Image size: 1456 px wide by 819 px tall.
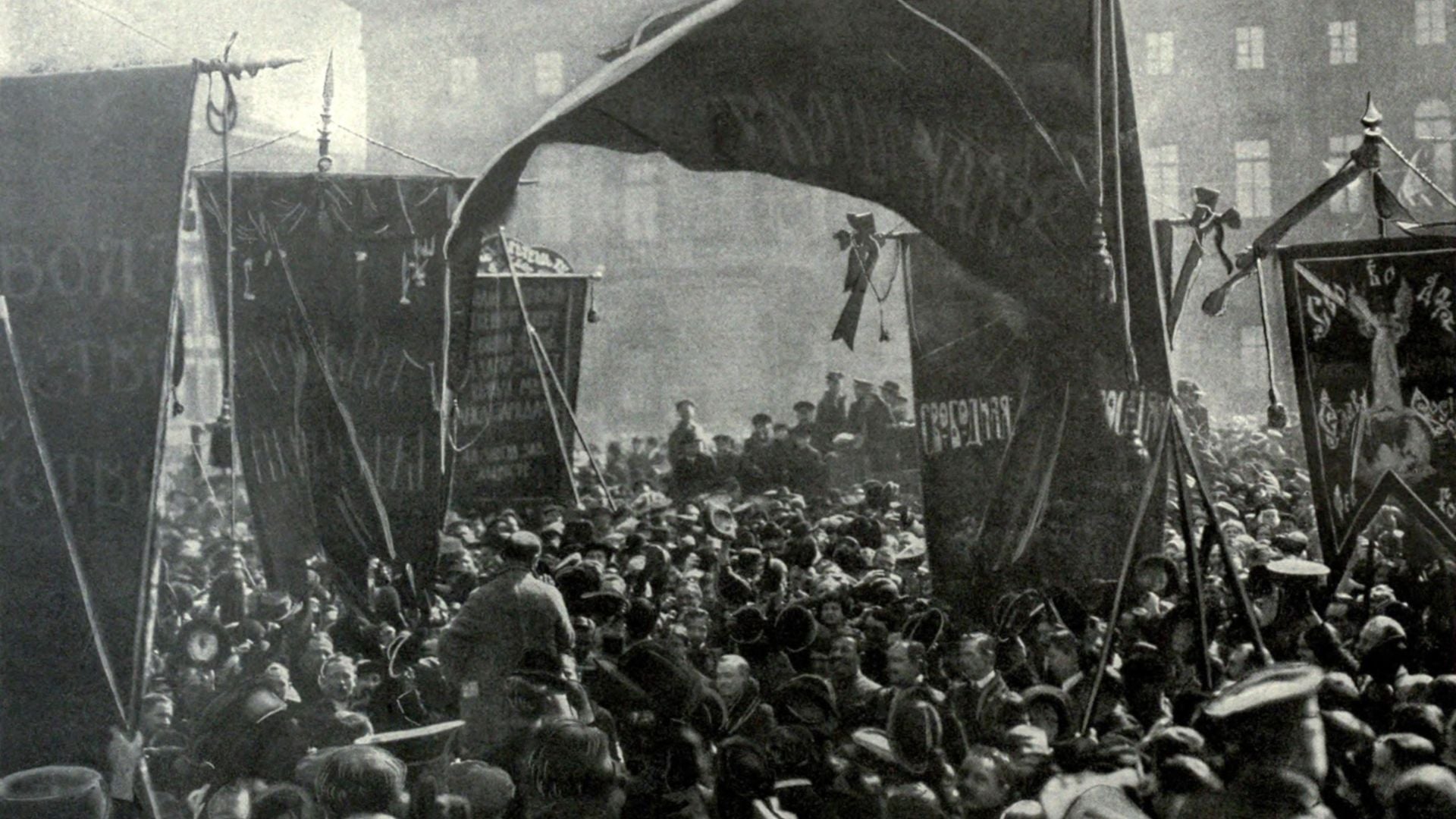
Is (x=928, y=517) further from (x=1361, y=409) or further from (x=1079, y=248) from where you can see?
(x=1361, y=409)

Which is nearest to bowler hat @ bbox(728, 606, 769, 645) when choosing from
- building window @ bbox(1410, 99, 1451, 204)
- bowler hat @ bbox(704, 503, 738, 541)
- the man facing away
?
the man facing away

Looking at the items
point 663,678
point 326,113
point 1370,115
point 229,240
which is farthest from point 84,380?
point 1370,115

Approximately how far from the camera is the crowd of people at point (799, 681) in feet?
16.2

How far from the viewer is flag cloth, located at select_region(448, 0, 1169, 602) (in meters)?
5.58

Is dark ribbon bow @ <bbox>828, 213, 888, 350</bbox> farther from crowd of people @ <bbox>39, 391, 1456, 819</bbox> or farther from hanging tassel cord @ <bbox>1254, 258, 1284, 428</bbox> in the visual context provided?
hanging tassel cord @ <bbox>1254, 258, 1284, 428</bbox>

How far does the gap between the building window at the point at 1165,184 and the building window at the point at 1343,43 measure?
765 mm

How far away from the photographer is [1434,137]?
6.11 m

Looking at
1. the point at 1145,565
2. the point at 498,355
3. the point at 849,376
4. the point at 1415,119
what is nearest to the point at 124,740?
the point at 498,355

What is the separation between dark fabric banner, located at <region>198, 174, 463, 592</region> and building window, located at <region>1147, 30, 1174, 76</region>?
10.00 feet

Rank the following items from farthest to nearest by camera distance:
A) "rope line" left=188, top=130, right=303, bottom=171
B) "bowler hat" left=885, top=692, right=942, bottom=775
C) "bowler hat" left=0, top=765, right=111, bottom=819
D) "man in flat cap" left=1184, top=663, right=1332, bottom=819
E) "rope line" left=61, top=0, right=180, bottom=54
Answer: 1. "rope line" left=188, top=130, right=303, bottom=171
2. "rope line" left=61, top=0, right=180, bottom=54
3. "bowler hat" left=0, top=765, right=111, bottom=819
4. "bowler hat" left=885, top=692, right=942, bottom=775
5. "man in flat cap" left=1184, top=663, right=1332, bottom=819

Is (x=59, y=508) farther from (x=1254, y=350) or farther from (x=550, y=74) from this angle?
(x=1254, y=350)

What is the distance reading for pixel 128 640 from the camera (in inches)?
225

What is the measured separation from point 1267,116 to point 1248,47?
327 millimetres

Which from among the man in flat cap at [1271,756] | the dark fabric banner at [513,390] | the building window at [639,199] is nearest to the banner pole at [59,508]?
the dark fabric banner at [513,390]
